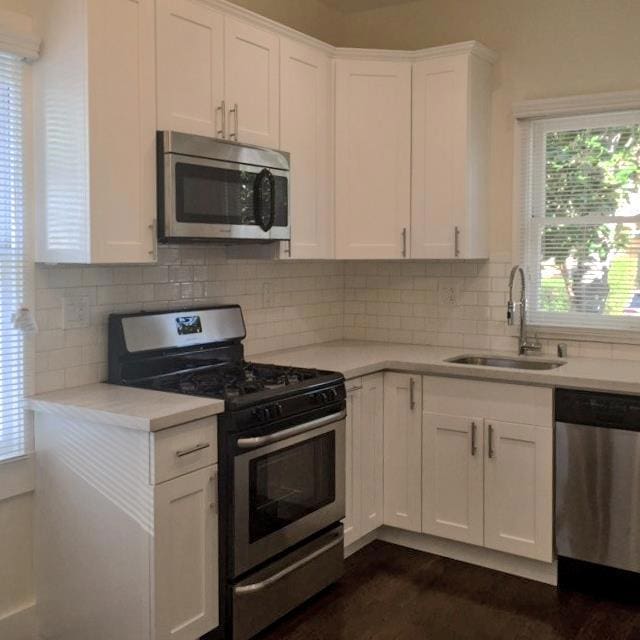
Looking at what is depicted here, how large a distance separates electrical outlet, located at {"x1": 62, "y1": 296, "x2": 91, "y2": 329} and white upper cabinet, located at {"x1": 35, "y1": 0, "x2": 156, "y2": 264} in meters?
0.23

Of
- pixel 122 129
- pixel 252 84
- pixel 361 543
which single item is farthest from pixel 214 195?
pixel 361 543

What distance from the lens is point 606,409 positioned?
10.5ft

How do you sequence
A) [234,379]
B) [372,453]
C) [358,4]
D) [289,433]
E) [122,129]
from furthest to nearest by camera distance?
[358,4] < [372,453] < [234,379] < [289,433] < [122,129]

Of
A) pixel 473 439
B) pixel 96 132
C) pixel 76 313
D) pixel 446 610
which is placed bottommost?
pixel 446 610

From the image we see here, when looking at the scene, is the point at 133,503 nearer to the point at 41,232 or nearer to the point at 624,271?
the point at 41,232

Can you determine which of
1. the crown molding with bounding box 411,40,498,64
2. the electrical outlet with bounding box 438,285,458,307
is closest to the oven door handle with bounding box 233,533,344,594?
the electrical outlet with bounding box 438,285,458,307

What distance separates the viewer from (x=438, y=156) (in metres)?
3.93

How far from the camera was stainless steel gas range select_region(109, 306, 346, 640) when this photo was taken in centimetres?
279

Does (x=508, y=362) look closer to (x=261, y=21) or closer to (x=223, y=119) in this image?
(x=223, y=119)

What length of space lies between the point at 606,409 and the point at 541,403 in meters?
0.27

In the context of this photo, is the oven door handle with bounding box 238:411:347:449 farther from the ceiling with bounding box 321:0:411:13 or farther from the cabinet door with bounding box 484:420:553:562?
the ceiling with bounding box 321:0:411:13

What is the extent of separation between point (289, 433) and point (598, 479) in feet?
4.40

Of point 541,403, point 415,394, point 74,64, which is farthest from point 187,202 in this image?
point 541,403

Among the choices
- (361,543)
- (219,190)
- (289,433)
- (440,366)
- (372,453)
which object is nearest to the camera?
(289,433)
